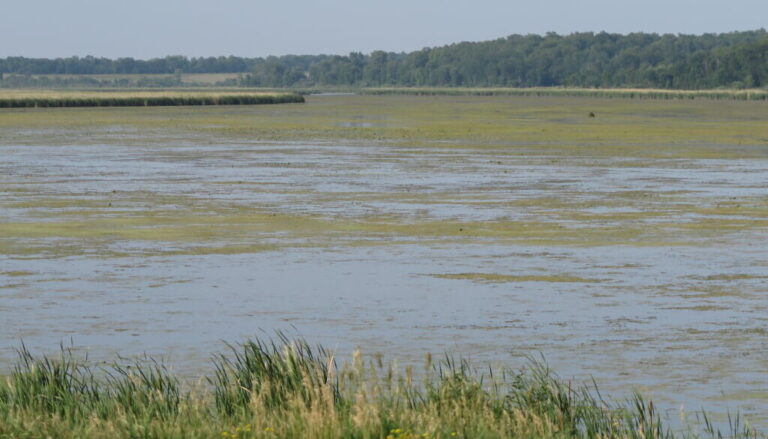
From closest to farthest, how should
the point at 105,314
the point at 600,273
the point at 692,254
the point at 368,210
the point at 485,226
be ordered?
the point at 105,314, the point at 600,273, the point at 692,254, the point at 485,226, the point at 368,210

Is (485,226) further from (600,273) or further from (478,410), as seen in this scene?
(478,410)

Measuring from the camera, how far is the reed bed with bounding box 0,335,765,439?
8859mm

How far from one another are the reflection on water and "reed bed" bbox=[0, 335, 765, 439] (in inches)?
67.8

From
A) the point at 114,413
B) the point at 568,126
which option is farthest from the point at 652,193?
the point at 568,126

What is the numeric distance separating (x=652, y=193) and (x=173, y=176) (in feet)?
41.3

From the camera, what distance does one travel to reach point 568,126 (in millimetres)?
66875

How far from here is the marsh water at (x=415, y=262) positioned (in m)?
13.7

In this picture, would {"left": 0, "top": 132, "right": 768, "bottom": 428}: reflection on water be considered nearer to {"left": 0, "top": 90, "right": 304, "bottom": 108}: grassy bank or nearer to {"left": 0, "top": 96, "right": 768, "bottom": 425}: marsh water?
{"left": 0, "top": 96, "right": 768, "bottom": 425}: marsh water

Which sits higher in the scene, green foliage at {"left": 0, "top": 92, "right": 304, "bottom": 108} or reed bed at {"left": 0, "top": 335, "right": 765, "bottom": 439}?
reed bed at {"left": 0, "top": 335, "right": 765, "bottom": 439}

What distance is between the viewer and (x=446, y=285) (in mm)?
17422

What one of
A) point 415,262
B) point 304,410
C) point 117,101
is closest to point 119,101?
point 117,101

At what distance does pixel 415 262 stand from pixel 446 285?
2.09m

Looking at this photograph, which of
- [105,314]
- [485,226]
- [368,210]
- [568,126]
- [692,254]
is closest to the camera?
[105,314]

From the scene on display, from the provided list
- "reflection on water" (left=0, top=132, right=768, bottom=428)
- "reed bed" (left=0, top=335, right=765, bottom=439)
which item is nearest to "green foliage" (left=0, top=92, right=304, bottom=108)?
"reflection on water" (left=0, top=132, right=768, bottom=428)
